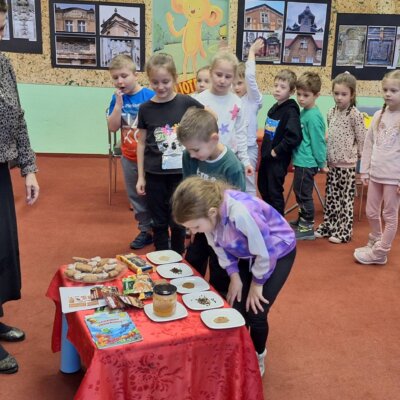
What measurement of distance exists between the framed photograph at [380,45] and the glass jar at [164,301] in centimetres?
508

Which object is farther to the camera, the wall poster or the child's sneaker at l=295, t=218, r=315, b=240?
the wall poster

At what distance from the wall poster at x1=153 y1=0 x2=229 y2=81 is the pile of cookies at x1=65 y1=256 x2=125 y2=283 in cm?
409

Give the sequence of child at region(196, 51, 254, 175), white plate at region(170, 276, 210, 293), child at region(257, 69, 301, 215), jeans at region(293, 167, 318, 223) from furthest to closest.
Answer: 1. jeans at region(293, 167, 318, 223)
2. child at region(257, 69, 301, 215)
3. child at region(196, 51, 254, 175)
4. white plate at region(170, 276, 210, 293)

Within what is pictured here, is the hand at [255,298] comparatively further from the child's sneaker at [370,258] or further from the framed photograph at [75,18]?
the framed photograph at [75,18]

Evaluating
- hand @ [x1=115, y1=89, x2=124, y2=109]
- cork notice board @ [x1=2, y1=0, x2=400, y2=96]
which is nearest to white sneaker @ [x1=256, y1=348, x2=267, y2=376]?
hand @ [x1=115, y1=89, x2=124, y2=109]

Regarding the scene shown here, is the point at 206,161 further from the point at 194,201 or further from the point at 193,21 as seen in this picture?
the point at 193,21

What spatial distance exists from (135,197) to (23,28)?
10.6 feet

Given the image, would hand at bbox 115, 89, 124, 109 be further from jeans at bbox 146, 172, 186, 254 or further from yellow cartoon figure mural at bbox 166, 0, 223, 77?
yellow cartoon figure mural at bbox 166, 0, 223, 77

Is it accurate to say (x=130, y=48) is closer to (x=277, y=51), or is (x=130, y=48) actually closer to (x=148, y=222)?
(x=277, y=51)

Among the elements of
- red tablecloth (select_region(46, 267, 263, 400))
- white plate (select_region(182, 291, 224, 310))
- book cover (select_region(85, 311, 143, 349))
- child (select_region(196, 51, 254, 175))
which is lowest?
red tablecloth (select_region(46, 267, 263, 400))

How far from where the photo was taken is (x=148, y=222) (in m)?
3.60

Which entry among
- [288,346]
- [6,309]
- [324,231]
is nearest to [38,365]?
[6,309]

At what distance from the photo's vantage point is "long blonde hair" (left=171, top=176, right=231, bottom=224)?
174 cm

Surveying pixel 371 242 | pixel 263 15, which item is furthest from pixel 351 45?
pixel 371 242
